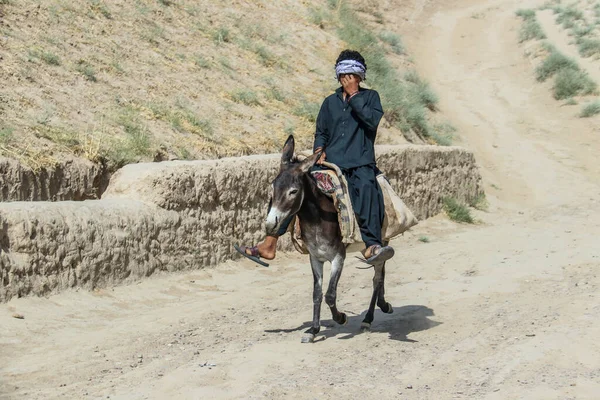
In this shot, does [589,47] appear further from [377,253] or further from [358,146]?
[377,253]

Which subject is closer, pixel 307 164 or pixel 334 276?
pixel 307 164

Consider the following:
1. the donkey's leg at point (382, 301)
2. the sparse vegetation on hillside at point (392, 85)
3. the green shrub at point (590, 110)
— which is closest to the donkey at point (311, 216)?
the donkey's leg at point (382, 301)

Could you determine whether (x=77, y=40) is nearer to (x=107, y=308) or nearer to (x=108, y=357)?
(x=107, y=308)

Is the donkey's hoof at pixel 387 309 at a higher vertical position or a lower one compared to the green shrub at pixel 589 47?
lower

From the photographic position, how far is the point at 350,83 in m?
8.48

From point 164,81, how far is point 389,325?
351 inches

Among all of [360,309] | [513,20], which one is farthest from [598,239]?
[513,20]

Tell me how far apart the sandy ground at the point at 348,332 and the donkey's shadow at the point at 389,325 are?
0.10 ft

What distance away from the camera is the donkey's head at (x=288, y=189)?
7566 millimetres

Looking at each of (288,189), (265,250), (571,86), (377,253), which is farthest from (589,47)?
(288,189)

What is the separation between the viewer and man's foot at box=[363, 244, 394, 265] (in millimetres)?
7922

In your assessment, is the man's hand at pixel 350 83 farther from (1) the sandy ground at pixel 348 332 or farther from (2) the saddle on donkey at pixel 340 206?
(1) the sandy ground at pixel 348 332

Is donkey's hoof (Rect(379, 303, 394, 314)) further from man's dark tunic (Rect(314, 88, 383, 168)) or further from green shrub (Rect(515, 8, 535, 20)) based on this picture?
green shrub (Rect(515, 8, 535, 20))

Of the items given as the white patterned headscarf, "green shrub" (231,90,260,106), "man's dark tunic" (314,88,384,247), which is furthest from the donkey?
"green shrub" (231,90,260,106)
